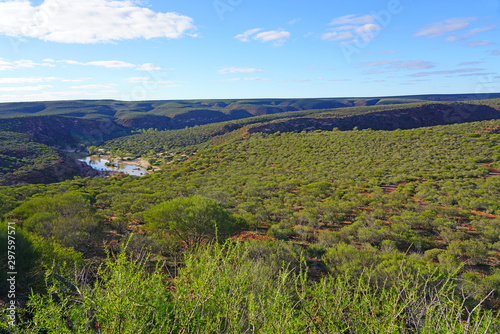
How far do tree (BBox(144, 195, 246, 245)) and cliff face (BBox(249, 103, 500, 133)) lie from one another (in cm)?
6382

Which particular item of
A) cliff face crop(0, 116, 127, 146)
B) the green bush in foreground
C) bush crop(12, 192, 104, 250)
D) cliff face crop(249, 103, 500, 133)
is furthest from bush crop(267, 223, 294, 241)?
cliff face crop(0, 116, 127, 146)

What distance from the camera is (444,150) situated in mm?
34250

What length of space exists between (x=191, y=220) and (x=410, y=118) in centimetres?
9892

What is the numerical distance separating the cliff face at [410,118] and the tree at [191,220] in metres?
63.8

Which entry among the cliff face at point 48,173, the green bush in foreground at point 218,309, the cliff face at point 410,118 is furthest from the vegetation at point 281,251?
the cliff face at point 410,118

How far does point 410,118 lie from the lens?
8550cm

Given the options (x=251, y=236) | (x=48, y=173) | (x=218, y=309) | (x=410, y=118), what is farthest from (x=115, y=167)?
(x=410, y=118)

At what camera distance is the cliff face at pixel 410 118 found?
76.1 meters

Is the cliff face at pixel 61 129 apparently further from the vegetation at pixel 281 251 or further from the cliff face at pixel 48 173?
the vegetation at pixel 281 251

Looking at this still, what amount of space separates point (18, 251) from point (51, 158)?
175ft

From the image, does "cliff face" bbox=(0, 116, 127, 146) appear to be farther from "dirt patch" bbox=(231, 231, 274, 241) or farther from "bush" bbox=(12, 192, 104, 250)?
"dirt patch" bbox=(231, 231, 274, 241)

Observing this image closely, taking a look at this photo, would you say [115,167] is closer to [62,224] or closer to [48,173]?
[48,173]

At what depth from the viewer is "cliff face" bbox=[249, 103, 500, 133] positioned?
7606 centimetres

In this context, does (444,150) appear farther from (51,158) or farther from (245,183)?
(51,158)
